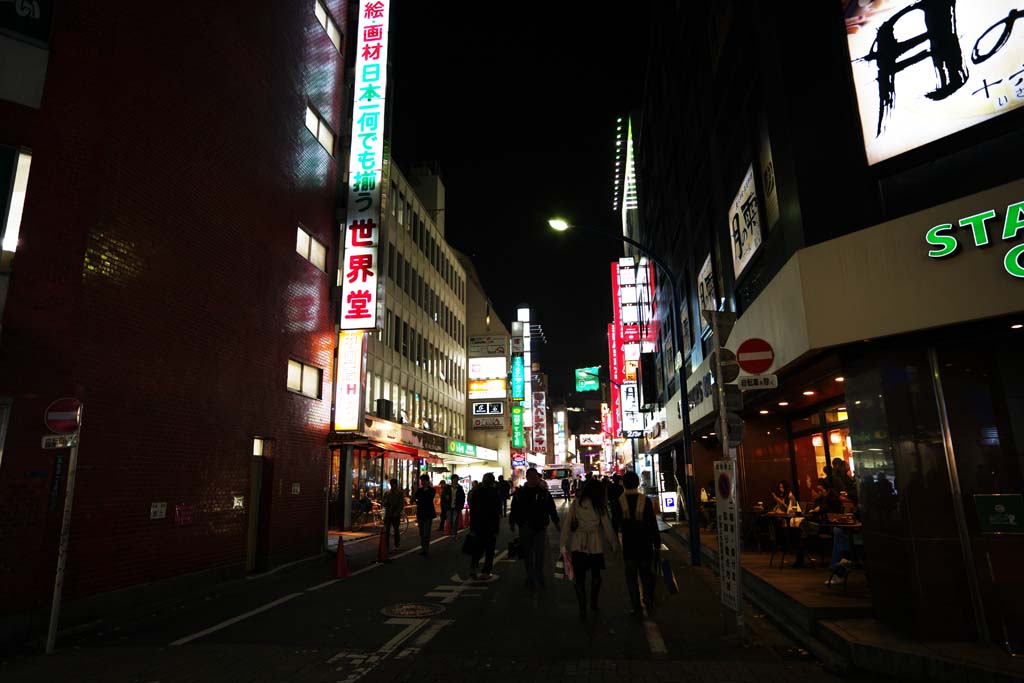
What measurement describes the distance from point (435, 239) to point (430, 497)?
28242mm

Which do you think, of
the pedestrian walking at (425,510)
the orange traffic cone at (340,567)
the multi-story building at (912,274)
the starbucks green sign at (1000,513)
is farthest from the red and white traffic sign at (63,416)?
the starbucks green sign at (1000,513)

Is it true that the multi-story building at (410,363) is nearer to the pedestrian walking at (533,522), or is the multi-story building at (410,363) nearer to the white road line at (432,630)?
the pedestrian walking at (533,522)

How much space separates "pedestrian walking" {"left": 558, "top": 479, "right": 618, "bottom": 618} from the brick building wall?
22.9 ft

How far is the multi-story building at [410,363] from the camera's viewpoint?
2444cm

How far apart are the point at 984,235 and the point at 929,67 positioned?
2.61 m

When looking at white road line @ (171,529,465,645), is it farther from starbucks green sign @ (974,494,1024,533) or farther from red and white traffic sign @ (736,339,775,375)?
starbucks green sign @ (974,494,1024,533)

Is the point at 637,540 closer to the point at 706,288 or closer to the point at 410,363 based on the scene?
the point at 706,288

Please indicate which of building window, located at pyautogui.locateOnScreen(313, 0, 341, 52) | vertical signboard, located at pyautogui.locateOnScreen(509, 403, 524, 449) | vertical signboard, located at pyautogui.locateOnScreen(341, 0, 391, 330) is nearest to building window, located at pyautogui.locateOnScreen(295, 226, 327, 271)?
vertical signboard, located at pyautogui.locateOnScreen(341, 0, 391, 330)

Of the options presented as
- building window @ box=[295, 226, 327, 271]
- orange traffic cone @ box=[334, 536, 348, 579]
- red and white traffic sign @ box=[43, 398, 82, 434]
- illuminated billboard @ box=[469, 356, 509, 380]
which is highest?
illuminated billboard @ box=[469, 356, 509, 380]

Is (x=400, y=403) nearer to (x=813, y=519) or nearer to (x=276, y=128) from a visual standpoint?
(x=276, y=128)

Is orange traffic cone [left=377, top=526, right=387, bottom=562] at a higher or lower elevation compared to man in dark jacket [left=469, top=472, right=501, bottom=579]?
lower

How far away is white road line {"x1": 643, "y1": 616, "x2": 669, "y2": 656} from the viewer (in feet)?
22.6

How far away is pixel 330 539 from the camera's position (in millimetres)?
20531

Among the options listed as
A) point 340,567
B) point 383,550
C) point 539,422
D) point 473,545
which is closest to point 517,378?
point 539,422
